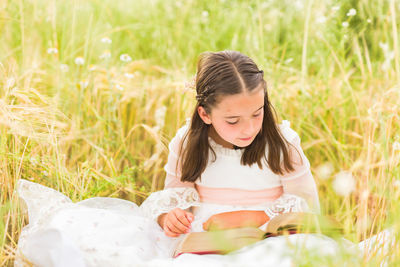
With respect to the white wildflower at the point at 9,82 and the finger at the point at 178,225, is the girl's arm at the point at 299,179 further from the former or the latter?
the white wildflower at the point at 9,82

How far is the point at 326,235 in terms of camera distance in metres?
1.54

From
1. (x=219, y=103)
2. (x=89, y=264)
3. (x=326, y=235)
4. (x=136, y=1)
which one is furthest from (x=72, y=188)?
(x=136, y=1)

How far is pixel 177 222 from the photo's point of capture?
5.85 feet

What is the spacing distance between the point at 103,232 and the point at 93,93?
120 centimetres

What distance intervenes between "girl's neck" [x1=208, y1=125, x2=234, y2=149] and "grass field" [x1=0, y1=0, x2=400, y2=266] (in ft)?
0.73

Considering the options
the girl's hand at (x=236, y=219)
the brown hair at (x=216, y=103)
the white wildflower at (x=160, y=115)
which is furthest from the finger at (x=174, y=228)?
the white wildflower at (x=160, y=115)

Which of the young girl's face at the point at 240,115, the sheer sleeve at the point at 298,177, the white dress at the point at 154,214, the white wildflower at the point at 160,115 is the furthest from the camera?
the white wildflower at the point at 160,115

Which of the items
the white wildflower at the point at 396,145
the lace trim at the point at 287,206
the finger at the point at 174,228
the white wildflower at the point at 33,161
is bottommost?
the finger at the point at 174,228

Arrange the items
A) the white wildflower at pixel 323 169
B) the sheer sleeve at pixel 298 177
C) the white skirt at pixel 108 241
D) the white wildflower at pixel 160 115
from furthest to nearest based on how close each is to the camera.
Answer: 1. the white wildflower at pixel 160 115
2. the white wildflower at pixel 323 169
3. the sheer sleeve at pixel 298 177
4. the white skirt at pixel 108 241

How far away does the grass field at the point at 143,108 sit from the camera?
6.68ft

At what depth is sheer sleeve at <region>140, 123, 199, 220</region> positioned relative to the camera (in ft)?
6.41

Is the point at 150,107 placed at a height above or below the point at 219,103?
below

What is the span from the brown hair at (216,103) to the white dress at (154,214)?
51mm

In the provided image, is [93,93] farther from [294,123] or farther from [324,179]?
[324,179]
